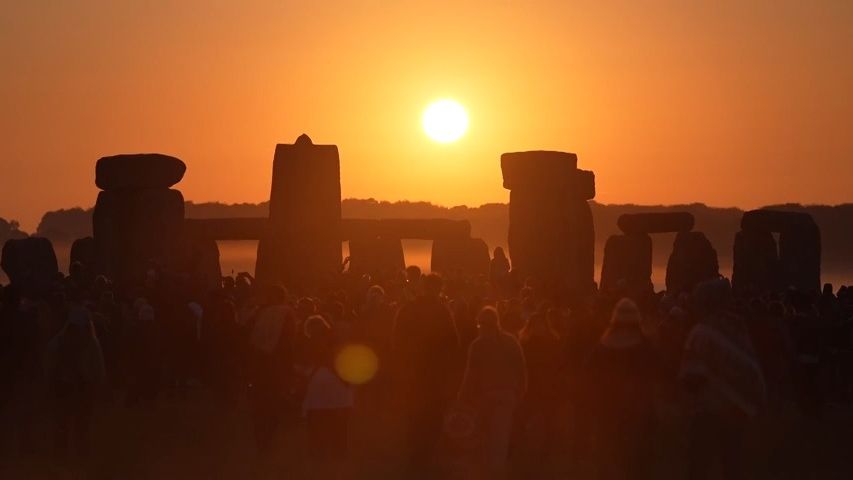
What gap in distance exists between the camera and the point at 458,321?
14336 millimetres

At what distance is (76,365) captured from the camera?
44.3 feet

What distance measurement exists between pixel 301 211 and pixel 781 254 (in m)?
9.57

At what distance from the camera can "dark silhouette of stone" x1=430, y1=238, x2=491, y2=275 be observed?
39062 millimetres

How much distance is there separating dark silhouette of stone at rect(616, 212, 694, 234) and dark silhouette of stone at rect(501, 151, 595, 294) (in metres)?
2.82

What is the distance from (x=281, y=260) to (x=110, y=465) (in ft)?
52.4

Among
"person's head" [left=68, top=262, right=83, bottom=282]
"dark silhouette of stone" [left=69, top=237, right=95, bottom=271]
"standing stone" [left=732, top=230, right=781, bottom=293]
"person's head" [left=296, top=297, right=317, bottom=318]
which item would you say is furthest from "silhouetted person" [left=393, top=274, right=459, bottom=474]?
"dark silhouette of stone" [left=69, top=237, right=95, bottom=271]

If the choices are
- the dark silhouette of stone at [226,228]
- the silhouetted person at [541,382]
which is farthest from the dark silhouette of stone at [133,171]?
the silhouetted person at [541,382]

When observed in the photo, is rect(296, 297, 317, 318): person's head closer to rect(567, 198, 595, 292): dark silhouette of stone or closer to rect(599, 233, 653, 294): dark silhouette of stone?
rect(567, 198, 595, 292): dark silhouette of stone

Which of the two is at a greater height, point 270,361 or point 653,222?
point 653,222

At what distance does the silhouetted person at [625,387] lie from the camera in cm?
1174

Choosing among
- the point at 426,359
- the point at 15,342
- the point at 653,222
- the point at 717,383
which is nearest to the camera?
the point at 717,383

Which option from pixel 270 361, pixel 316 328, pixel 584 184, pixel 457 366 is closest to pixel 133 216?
pixel 584 184

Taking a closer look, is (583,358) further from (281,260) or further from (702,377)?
(281,260)

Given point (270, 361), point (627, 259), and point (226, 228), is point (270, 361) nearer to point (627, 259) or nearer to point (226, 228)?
point (627, 259)
